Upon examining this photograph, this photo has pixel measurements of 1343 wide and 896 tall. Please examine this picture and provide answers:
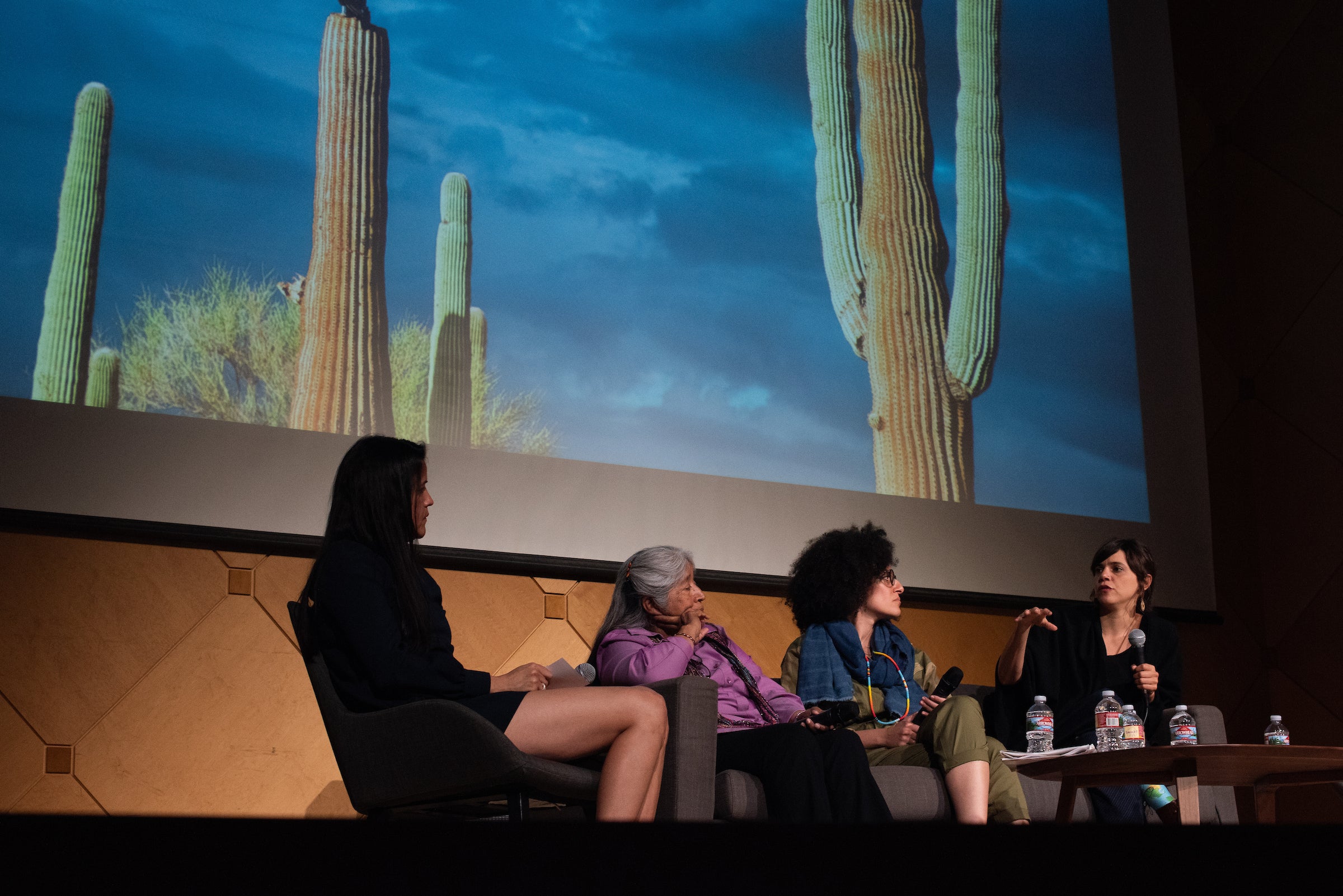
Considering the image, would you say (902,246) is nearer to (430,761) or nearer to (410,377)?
(410,377)

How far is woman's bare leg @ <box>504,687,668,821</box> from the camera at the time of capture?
1.83 metres

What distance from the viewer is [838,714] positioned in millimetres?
2371

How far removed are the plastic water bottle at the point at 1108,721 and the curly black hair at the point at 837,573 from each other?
25.5 inches

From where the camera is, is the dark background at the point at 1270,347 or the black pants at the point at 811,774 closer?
the black pants at the point at 811,774

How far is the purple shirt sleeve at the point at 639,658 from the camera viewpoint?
7.75ft

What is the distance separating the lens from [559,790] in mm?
1844

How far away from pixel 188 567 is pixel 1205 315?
382 centimetres

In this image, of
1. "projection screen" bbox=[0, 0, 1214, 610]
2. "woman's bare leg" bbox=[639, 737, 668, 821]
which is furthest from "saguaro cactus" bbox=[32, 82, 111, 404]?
"woman's bare leg" bbox=[639, 737, 668, 821]

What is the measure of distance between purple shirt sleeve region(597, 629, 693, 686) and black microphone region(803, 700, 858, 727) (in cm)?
31

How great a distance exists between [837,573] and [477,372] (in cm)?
110

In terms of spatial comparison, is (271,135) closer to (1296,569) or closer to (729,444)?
(729,444)

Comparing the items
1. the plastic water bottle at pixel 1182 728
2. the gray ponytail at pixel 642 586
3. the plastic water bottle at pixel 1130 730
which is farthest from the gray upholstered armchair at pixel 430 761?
the plastic water bottle at pixel 1182 728

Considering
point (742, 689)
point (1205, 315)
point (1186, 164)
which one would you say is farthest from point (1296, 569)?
point (742, 689)

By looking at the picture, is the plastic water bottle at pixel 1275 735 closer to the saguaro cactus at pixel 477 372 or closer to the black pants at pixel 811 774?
the black pants at pixel 811 774
